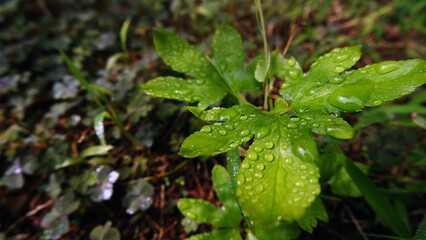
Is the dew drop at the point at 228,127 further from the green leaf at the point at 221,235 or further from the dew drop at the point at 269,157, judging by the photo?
the green leaf at the point at 221,235

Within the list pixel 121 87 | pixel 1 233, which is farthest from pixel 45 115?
pixel 1 233

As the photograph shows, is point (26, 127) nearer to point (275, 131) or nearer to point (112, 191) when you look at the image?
point (112, 191)

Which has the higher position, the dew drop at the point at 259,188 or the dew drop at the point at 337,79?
the dew drop at the point at 337,79

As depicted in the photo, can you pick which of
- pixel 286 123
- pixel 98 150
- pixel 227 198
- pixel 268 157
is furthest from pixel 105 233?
pixel 286 123

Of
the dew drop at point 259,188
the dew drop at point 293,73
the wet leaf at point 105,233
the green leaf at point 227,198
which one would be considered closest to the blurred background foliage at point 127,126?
the wet leaf at point 105,233

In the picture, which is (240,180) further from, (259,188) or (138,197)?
(138,197)
